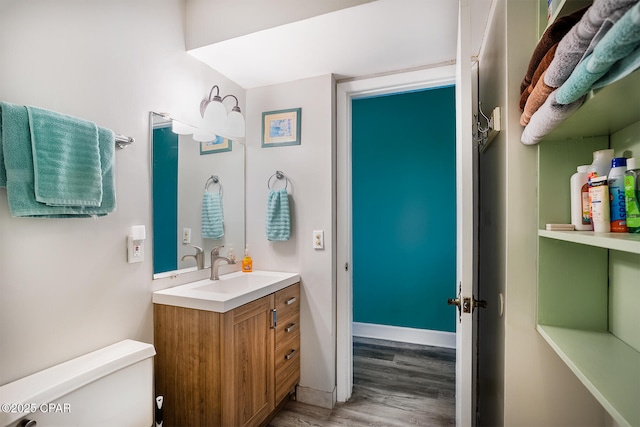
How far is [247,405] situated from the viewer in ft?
5.20

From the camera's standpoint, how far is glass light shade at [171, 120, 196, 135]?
1.72 m

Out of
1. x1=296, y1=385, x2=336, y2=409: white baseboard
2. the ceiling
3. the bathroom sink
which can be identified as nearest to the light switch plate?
the bathroom sink

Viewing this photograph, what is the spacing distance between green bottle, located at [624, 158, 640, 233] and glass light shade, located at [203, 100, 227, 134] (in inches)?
77.0

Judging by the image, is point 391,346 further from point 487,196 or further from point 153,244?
point 153,244

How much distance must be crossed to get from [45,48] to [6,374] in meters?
1.17

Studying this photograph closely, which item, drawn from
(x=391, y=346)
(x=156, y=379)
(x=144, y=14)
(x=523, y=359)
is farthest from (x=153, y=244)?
(x=391, y=346)

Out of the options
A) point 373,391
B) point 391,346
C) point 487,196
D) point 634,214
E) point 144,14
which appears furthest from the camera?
A: point 391,346

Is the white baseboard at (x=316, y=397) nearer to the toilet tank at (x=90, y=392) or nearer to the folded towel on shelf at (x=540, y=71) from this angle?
the toilet tank at (x=90, y=392)

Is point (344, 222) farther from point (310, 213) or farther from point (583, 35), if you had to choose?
point (583, 35)

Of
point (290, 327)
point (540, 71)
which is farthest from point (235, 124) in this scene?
point (540, 71)

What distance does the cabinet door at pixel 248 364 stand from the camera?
57.1 inches

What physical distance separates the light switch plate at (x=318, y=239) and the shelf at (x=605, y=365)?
1.29 m

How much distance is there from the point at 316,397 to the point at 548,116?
2.06 m

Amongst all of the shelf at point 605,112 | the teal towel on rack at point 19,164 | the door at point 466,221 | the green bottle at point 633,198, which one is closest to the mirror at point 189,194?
the teal towel on rack at point 19,164
